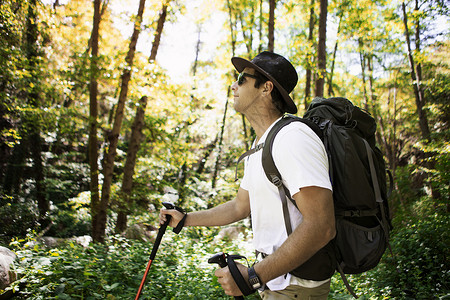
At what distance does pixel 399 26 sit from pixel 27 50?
42.9 feet

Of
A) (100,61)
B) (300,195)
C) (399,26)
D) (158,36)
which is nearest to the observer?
(300,195)

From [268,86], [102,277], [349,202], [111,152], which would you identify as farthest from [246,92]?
[111,152]

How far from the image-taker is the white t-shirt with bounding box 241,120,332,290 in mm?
1428

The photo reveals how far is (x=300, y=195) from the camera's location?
143cm

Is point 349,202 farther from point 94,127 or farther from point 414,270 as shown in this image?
point 94,127

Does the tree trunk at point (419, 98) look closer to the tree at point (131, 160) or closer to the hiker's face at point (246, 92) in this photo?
the tree at point (131, 160)

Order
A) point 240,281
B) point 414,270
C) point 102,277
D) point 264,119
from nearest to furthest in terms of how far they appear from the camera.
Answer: point 240,281 < point 264,119 < point 102,277 < point 414,270

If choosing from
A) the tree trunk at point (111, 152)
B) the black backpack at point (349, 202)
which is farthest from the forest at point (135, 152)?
the black backpack at point (349, 202)

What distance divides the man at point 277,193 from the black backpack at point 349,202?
7 centimetres

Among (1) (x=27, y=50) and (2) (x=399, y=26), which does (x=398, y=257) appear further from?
(2) (x=399, y=26)

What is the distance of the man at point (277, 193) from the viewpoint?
1407 mm

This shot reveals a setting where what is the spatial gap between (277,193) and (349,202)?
372 mm

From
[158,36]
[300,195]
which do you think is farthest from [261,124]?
[158,36]

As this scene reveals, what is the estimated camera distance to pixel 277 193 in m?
1.63
